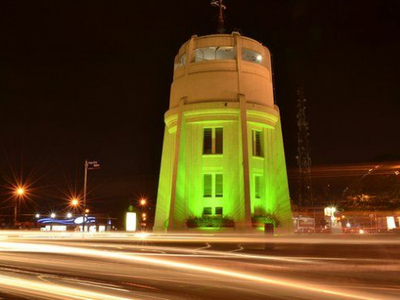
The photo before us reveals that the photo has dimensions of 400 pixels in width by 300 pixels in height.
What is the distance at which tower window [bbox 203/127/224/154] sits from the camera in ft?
121

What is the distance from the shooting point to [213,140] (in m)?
37.0

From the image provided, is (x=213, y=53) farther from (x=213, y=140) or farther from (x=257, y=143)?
(x=257, y=143)

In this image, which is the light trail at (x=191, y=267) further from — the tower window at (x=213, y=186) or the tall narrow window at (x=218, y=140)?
the tall narrow window at (x=218, y=140)

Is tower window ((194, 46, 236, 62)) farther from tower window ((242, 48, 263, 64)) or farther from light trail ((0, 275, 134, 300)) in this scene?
light trail ((0, 275, 134, 300))

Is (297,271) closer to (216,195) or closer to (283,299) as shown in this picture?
(283,299)

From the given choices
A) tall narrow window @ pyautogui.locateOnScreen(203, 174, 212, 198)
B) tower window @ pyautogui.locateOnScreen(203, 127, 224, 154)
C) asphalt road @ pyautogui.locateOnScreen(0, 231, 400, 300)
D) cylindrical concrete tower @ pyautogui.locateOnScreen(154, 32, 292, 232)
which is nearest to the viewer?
asphalt road @ pyautogui.locateOnScreen(0, 231, 400, 300)

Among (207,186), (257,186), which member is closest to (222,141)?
(207,186)

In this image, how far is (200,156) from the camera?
3641cm

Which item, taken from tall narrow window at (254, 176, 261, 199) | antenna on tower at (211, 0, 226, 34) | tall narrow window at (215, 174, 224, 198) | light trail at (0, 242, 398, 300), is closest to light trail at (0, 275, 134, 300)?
light trail at (0, 242, 398, 300)

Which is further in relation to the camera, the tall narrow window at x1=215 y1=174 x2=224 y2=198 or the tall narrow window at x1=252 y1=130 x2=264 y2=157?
the tall narrow window at x1=252 y1=130 x2=264 y2=157

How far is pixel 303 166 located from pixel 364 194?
2271cm


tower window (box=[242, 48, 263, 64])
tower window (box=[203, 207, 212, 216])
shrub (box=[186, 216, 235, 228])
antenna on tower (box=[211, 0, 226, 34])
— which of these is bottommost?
shrub (box=[186, 216, 235, 228])

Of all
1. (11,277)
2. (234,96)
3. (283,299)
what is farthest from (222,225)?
(283,299)

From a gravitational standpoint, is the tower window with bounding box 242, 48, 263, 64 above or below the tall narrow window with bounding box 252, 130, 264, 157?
above
